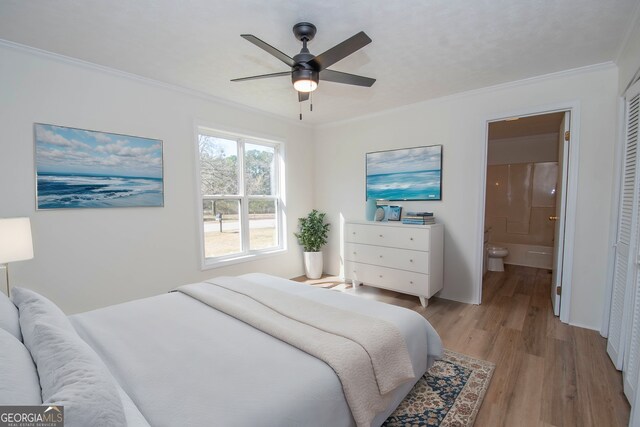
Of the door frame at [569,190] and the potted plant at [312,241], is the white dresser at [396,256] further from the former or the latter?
the door frame at [569,190]

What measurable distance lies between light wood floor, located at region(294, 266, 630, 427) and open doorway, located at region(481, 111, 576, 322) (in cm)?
126

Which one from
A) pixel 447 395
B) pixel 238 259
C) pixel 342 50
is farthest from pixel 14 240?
pixel 447 395

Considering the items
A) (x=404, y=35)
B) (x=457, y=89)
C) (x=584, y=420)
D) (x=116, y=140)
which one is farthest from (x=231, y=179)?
(x=584, y=420)

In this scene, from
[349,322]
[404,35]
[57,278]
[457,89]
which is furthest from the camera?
[457,89]

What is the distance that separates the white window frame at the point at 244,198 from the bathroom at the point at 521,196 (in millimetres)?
3361

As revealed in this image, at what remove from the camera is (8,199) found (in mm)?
2223

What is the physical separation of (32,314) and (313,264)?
337 cm

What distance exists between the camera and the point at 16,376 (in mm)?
783

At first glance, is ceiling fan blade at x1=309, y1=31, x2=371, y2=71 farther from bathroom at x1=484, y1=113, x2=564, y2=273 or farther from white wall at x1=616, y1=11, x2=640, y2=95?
bathroom at x1=484, y1=113, x2=564, y2=273

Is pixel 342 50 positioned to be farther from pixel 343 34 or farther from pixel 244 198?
pixel 244 198

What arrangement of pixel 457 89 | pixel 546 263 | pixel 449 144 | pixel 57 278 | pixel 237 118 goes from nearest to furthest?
1. pixel 57 278
2. pixel 457 89
3. pixel 449 144
4. pixel 237 118
5. pixel 546 263

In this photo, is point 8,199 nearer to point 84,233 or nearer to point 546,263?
point 84,233

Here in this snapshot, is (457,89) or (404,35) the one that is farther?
(457,89)

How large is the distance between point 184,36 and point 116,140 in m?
1.25
